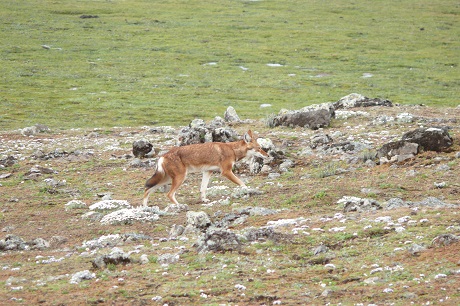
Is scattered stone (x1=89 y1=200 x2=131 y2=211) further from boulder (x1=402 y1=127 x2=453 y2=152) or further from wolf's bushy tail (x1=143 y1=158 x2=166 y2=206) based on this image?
boulder (x1=402 y1=127 x2=453 y2=152)

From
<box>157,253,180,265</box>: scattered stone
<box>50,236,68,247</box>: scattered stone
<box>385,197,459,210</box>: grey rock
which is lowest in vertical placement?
A: <box>50,236,68,247</box>: scattered stone

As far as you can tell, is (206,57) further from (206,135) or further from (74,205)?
(74,205)

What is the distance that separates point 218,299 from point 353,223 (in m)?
4.36

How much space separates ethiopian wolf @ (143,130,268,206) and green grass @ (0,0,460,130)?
20.5m

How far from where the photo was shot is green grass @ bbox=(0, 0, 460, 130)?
47.4 m

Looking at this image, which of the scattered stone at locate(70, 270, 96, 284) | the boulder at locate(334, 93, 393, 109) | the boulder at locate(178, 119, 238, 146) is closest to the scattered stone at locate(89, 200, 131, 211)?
the scattered stone at locate(70, 270, 96, 284)

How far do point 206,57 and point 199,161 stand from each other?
1895 inches

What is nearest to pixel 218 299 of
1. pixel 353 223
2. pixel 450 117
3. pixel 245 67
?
pixel 353 223

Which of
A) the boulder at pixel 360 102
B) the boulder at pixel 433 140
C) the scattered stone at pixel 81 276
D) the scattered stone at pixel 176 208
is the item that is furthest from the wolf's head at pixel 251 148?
the boulder at pixel 360 102

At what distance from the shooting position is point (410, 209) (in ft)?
47.1

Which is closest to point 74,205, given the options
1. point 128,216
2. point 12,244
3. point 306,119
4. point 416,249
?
point 128,216

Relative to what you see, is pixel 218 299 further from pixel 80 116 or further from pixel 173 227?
pixel 80 116

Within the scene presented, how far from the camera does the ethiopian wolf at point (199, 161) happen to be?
1820 cm

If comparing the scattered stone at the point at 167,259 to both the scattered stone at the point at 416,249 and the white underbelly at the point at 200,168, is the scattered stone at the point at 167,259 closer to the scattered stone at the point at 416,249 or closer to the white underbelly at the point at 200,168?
the scattered stone at the point at 416,249
